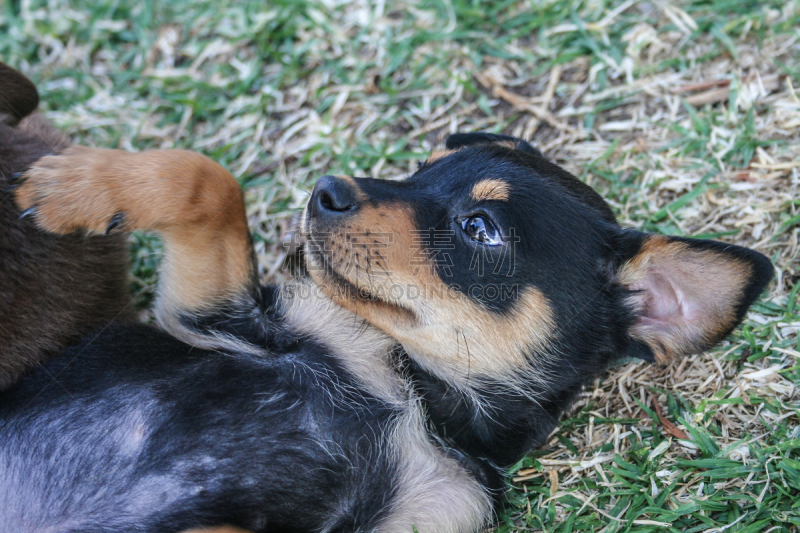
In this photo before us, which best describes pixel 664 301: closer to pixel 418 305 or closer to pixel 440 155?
pixel 418 305

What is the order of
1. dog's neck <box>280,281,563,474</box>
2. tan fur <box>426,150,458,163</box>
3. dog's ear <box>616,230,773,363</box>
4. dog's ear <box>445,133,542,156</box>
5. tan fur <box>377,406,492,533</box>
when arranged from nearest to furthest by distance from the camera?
1. dog's ear <box>616,230,773,363</box>
2. tan fur <box>377,406,492,533</box>
3. dog's neck <box>280,281,563,474</box>
4. tan fur <box>426,150,458,163</box>
5. dog's ear <box>445,133,542,156</box>

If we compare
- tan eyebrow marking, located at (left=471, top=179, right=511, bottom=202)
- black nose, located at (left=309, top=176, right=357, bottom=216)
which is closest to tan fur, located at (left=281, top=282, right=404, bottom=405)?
black nose, located at (left=309, top=176, right=357, bottom=216)

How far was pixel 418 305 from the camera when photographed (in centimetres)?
290

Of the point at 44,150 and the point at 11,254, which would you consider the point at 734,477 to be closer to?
the point at 11,254

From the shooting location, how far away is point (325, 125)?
470 centimetres

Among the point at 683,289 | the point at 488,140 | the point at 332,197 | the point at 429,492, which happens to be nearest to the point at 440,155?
the point at 488,140

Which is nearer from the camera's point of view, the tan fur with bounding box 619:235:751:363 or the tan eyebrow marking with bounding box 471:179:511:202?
the tan fur with bounding box 619:235:751:363

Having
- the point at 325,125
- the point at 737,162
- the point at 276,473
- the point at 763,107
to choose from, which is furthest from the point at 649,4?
the point at 276,473

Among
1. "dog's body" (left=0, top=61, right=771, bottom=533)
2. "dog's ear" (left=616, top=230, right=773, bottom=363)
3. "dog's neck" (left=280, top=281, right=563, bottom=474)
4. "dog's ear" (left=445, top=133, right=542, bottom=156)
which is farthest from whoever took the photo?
"dog's ear" (left=445, top=133, right=542, bottom=156)

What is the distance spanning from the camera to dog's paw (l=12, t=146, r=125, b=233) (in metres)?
2.81

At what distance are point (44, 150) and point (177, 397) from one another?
1.33 m

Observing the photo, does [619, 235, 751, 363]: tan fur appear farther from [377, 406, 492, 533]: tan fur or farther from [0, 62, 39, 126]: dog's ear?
[0, 62, 39, 126]: dog's ear

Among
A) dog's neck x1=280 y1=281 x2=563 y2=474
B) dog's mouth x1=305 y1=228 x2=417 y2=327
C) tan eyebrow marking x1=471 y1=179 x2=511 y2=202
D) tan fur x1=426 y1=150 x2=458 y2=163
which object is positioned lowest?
dog's neck x1=280 y1=281 x2=563 y2=474

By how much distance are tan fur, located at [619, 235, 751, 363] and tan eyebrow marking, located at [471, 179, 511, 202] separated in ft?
2.13
